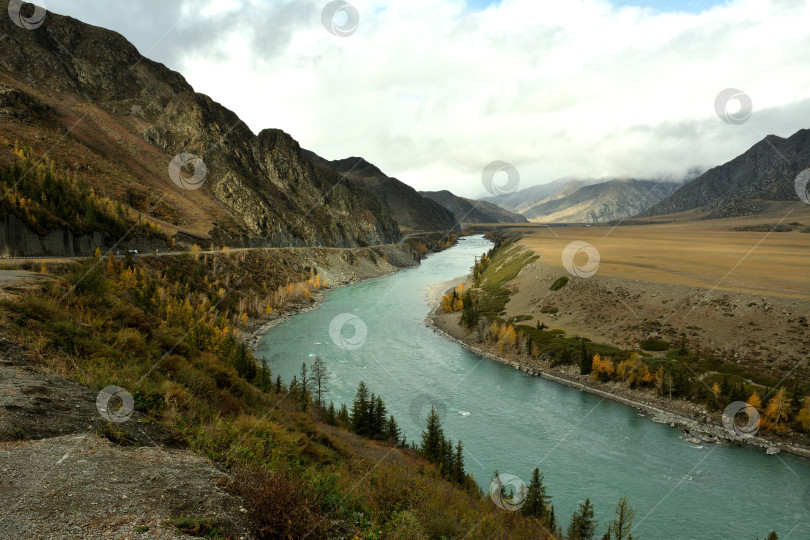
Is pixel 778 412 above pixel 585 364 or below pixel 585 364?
below

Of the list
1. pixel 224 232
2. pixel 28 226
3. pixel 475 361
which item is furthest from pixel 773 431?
pixel 224 232

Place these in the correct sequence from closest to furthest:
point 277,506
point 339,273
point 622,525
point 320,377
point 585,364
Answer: point 277,506 → point 622,525 → point 320,377 → point 585,364 → point 339,273

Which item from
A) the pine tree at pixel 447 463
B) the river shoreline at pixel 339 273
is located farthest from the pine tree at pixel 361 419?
the river shoreline at pixel 339 273

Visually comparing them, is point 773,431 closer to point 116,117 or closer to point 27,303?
point 27,303

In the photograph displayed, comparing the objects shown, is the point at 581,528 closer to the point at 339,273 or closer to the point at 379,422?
the point at 379,422

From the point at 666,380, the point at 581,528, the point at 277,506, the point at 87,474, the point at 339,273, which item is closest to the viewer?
the point at 87,474

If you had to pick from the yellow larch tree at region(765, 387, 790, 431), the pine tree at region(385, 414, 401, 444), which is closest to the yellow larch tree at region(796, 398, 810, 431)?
the yellow larch tree at region(765, 387, 790, 431)

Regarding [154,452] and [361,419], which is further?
[361,419]

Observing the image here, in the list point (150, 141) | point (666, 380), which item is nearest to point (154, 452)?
point (666, 380)
